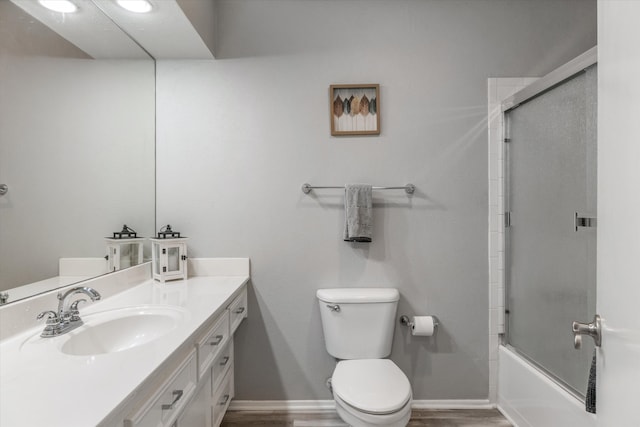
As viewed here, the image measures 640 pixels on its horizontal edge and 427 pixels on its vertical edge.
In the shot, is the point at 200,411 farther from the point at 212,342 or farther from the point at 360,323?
the point at 360,323

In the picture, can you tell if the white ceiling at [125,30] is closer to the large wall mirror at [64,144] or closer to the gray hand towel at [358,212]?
the large wall mirror at [64,144]

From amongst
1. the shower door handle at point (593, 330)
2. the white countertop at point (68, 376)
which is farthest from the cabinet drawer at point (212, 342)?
the shower door handle at point (593, 330)

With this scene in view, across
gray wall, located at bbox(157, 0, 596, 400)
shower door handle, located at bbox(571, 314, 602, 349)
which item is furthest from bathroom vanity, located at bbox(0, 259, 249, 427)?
shower door handle, located at bbox(571, 314, 602, 349)

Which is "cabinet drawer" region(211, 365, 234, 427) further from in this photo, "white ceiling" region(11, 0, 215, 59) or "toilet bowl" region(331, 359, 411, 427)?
"white ceiling" region(11, 0, 215, 59)

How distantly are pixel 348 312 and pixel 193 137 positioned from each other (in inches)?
52.1

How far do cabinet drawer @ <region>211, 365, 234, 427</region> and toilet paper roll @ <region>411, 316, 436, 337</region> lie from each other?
104cm

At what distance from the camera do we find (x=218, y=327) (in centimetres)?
131

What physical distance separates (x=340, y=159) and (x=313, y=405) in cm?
143

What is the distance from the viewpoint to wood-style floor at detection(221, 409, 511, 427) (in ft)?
5.54

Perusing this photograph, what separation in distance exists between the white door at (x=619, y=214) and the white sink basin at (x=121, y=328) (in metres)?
1.19

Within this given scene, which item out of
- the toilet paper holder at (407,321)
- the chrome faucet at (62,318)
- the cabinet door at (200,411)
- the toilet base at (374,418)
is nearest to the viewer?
the chrome faucet at (62,318)

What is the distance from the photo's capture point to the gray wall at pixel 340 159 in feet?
5.91

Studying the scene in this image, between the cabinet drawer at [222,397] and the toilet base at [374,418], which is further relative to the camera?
the cabinet drawer at [222,397]

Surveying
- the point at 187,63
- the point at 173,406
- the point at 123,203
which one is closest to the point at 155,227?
the point at 123,203
